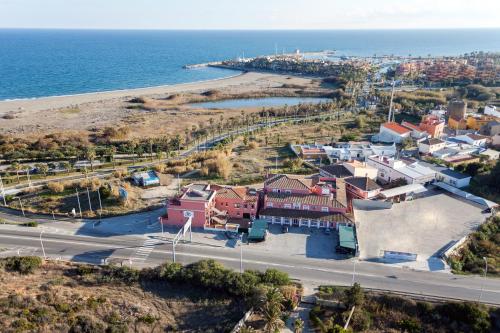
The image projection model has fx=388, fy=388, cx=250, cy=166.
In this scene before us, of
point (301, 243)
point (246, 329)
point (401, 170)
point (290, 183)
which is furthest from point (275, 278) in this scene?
point (401, 170)

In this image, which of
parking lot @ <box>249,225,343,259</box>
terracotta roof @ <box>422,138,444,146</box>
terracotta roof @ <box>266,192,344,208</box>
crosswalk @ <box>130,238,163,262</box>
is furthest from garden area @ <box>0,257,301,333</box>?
terracotta roof @ <box>422,138,444,146</box>

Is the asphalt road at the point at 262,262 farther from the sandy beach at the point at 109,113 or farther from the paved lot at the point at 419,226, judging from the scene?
the sandy beach at the point at 109,113


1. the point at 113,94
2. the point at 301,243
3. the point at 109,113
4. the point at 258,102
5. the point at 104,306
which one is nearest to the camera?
→ the point at 104,306

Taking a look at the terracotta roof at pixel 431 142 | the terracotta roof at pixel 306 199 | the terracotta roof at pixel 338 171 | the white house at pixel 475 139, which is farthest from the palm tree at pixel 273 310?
the white house at pixel 475 139

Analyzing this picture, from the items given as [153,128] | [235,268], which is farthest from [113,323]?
[153,128]

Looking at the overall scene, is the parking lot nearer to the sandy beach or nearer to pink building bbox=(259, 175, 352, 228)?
pink building bbox=(259, 175, 352, 228)

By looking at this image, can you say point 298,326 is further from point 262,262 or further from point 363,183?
point 363,183

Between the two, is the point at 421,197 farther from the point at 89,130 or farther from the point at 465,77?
the point at 465,77
